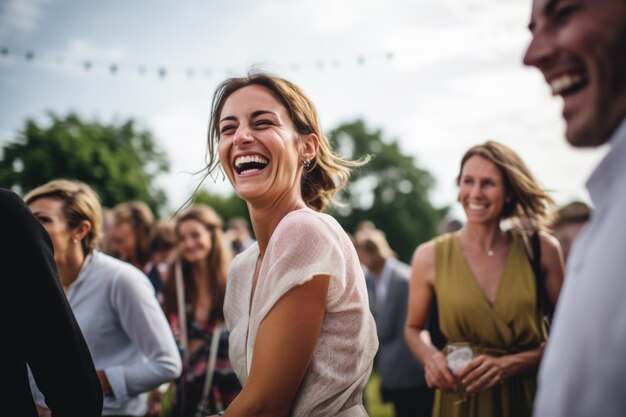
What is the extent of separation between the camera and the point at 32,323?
60.7 inches

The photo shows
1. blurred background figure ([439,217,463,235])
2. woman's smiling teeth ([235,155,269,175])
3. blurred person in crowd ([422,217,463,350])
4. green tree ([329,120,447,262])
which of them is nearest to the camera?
woman's smiling teeth ([235,155,269,175])

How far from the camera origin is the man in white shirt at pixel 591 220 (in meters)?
0.81

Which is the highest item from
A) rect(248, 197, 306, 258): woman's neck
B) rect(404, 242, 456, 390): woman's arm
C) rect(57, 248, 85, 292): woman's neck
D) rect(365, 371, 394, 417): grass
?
rect(248, 197, 306, 258): woman's neck

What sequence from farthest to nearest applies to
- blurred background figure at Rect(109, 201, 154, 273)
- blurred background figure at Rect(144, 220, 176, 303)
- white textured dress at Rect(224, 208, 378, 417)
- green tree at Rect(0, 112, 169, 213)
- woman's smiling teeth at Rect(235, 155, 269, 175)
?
green tree at Rect(0, 112, 169, 213), blurred background figure at Rect(144, 220, 176, 303), blurred background figure at Rect(109, 201, 154, 273), woman's smiling teeth at Rect(235, 155, 269, 175), white textured dress at Rect(224, 208, 378, 417)

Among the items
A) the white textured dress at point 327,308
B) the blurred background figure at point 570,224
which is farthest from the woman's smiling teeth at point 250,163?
the blurred background figure at point 570,224

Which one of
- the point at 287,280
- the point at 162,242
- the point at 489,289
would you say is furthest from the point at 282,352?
the point at 162,242

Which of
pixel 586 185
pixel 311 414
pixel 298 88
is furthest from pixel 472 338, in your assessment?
pixel 586 185

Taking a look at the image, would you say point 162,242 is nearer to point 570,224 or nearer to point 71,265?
point 71,265

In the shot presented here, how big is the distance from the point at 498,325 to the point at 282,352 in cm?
191

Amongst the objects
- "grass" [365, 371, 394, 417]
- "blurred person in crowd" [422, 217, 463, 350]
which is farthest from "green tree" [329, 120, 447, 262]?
"blurred person in crowd" [422, 217, 463, 350]

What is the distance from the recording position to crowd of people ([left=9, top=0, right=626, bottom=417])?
3.07ft

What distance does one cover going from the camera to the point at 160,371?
3.01 meters

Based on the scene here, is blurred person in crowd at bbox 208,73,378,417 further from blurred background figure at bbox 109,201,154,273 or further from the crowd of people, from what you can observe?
blurred background figure at bbox 109,201,154,273

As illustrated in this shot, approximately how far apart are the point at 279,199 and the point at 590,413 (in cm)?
149
